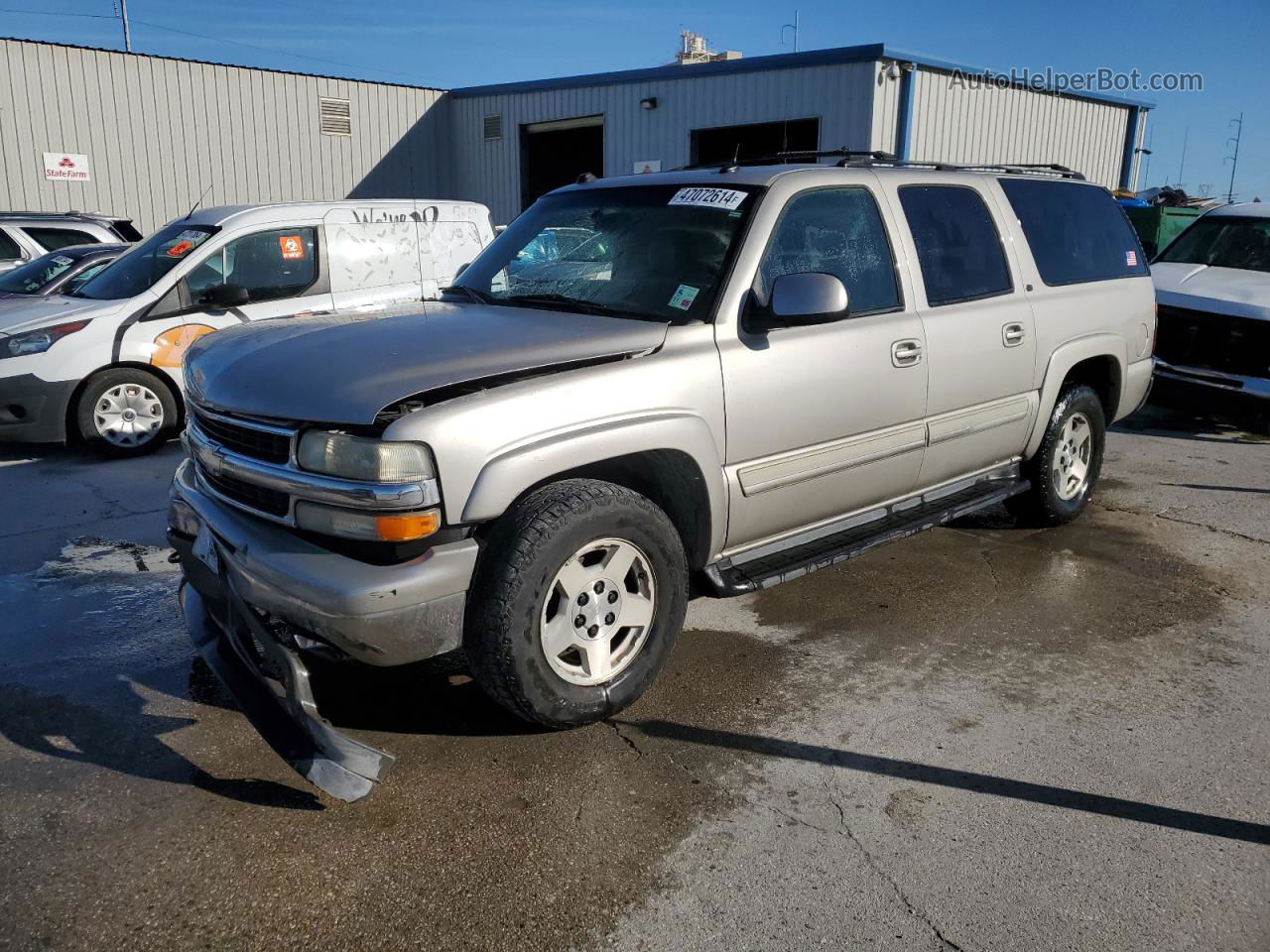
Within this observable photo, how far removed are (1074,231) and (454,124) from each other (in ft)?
62.0

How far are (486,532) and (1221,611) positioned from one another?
141 inches

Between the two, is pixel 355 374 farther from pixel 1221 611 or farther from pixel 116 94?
pixel 116 94

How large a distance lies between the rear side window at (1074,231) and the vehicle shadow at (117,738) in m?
4.39

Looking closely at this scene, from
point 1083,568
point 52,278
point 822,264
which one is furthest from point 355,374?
point 52,278

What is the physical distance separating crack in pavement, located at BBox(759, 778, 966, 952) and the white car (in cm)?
660

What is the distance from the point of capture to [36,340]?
723 centimetres

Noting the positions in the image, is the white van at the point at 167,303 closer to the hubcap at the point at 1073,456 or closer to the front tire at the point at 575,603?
the front tire at the point at 575,603

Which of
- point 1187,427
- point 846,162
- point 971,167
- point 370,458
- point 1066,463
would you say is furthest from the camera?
point 1187,427

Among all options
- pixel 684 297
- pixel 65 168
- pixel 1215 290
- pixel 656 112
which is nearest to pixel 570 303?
pixel 684 297

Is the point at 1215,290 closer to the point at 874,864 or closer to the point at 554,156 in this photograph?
the point at 874,864

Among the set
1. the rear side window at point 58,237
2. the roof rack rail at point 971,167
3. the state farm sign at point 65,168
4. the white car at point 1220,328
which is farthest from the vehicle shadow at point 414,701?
the state farm sign at point 65,168

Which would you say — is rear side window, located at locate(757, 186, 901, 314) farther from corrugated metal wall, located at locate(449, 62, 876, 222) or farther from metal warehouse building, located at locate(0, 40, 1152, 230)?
corrugated metal wall, located at locate(449, 62, 876, 222)

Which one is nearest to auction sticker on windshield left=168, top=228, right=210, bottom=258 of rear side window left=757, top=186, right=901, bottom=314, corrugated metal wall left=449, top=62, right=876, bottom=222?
rear side window left=757, top=186, right=901, bottom=314

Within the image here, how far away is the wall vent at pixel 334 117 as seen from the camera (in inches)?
782
